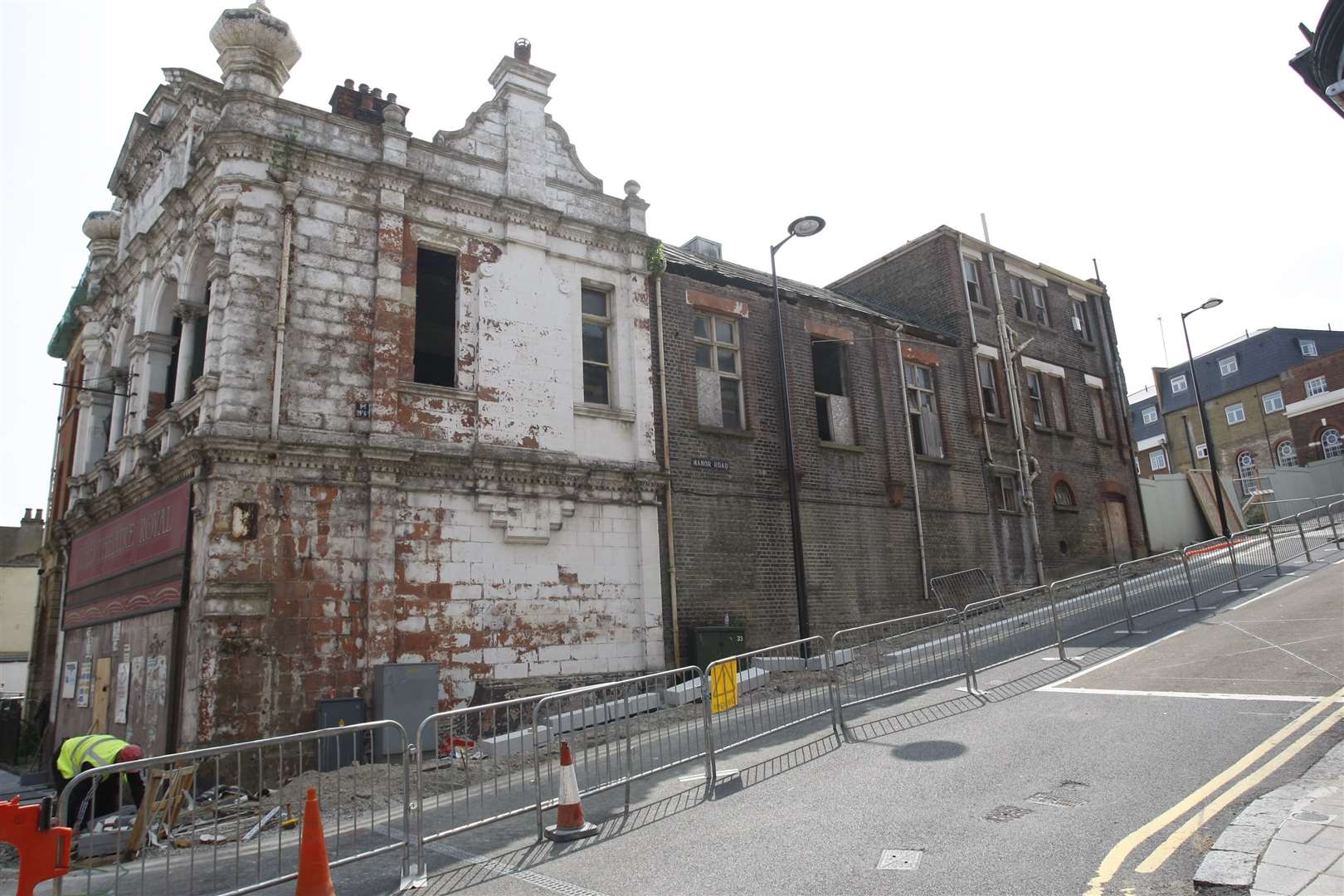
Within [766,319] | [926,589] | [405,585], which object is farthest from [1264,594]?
[405,585]

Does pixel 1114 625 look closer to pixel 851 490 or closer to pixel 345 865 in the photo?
pixel 851 490

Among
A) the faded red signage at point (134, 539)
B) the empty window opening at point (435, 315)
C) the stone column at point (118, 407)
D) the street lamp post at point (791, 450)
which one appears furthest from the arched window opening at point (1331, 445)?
the stone column at point (118, 407)

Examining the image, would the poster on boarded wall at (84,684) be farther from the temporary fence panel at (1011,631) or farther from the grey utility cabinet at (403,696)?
the temporary fence panel at (1011,631)

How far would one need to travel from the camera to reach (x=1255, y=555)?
1903 cm

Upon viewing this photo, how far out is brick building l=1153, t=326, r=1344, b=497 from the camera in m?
42.5

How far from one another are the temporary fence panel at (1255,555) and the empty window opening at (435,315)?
1714cm

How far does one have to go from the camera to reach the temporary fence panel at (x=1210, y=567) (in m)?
16.6

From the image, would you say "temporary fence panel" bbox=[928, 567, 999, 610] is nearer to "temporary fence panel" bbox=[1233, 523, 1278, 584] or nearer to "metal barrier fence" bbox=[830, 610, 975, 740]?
"temporary fence panel" bbox=[1233, 523, 1278, 584]

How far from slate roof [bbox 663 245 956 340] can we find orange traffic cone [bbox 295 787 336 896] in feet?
40.5

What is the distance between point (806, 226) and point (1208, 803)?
1145cm

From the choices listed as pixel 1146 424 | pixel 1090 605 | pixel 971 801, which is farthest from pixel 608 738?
pixel 1146 424

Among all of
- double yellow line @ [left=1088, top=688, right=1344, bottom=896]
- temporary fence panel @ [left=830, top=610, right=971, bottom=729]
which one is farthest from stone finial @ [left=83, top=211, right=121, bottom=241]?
double yellow line @ [left=1088, top=688, right=1344, bottom=896]

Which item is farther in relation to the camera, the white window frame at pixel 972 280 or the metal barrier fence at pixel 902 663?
the white window frame at pixel 972 280

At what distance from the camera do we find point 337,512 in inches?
455
